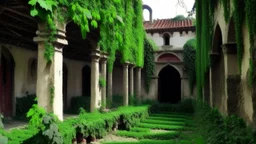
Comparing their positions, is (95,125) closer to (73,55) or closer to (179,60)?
(73,55)

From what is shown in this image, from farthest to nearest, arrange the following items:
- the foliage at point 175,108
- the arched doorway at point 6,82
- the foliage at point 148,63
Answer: the foliage at point 148,63, the foliage at point 175,108, the arched doorway at point 6,82

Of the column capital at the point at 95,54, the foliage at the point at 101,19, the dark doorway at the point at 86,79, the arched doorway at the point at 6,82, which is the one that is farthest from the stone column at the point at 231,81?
the dark doorway at the point at 86,79

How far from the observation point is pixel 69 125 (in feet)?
28.2

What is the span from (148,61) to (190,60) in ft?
13.0

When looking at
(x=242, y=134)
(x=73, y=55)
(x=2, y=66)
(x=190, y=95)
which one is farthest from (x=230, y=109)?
(x=190, y=95)

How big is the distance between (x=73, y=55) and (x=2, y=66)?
6.93 meters

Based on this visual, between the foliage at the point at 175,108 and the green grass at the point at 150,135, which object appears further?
the foliage at the point at 175,108

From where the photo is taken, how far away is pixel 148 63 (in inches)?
1003

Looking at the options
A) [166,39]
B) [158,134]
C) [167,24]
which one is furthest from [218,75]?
[167,24]

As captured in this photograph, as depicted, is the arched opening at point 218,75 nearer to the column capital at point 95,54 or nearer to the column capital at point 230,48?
the column capital at point 230,48

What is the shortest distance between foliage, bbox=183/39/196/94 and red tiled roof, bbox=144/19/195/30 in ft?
7.48

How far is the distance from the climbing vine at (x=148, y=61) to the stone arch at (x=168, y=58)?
1.05m

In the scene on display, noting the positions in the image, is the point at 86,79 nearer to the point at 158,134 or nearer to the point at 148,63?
the point at 148,63

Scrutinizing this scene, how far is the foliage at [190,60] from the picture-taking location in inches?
960
